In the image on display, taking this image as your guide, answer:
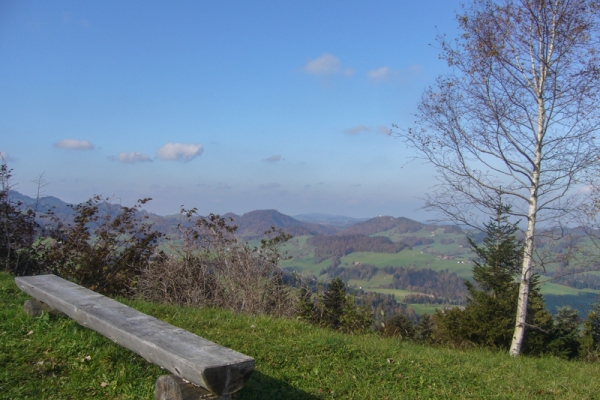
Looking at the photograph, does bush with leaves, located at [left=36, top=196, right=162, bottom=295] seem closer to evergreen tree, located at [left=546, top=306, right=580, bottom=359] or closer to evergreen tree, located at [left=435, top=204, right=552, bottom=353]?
evergreen tree, located at [left=435, top=204, right=552, bottom=353]

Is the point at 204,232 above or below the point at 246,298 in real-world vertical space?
above

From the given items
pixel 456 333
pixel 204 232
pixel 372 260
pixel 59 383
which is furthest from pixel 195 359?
pixel 372 260

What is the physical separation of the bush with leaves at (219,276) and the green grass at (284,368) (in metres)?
2.01

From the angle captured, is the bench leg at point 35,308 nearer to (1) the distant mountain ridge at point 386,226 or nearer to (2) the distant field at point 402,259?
(2) the distant field at point 402,259

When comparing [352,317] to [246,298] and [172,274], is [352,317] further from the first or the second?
[172,274]

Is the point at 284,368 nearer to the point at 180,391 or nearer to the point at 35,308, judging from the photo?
the point at 180,391

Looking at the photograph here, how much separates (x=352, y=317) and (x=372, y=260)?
60966mm

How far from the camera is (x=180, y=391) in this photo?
286 centimetres

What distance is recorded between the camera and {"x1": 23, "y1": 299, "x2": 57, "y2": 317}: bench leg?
5.09 metres

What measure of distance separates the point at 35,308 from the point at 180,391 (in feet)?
10.7

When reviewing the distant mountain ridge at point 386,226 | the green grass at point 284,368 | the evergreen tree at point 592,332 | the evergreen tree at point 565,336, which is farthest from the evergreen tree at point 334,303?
the distant mountain ridge at point 386,226

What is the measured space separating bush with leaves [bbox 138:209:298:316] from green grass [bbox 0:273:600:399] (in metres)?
2.01

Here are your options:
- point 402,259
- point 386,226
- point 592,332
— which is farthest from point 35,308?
point 386,226

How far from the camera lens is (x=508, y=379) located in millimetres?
5008
